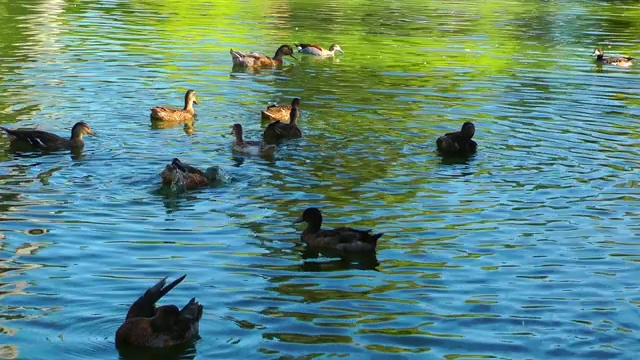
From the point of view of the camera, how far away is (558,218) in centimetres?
1722

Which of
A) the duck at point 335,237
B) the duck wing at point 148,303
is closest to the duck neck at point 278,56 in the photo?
the duck at point 335,237

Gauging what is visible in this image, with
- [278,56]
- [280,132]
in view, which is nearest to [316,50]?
[278,56]

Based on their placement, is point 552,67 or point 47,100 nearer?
point 47,100

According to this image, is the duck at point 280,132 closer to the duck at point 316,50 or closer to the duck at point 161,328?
the duck at point 161,328

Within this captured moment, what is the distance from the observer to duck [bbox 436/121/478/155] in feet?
70.4

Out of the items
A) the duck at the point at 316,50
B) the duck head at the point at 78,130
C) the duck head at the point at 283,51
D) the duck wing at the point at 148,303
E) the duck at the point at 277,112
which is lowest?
the duck at the point at 316,50

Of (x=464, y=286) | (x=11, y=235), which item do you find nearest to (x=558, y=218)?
(x=464, y=286)

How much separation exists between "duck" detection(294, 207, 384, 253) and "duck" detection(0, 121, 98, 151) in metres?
6.68

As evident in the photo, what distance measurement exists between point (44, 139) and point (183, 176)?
167 inches

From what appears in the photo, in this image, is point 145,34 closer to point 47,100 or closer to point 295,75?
point 295,75

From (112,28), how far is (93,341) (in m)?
32.9

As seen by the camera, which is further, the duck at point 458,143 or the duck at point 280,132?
the duck at point 280,132

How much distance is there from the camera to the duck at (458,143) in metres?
21.5

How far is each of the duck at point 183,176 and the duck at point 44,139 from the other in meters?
3.34
